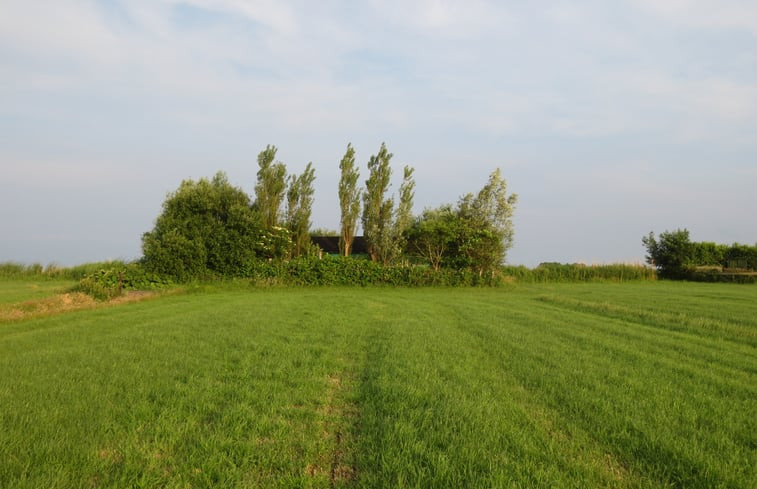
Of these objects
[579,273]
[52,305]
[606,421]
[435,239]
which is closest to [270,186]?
[435,239]

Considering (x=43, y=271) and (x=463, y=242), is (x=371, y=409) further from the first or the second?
(x=43, y=271)

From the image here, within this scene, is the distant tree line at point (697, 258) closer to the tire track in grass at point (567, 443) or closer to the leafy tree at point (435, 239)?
the leafy tree at point (435, 239)

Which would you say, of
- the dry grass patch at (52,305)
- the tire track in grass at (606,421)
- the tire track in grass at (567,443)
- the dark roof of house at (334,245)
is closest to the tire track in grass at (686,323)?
the tire track in grass at (606,421)

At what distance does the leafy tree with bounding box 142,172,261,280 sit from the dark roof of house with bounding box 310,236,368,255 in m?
9.73

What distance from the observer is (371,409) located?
15.1ft

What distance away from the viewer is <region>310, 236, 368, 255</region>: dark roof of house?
33.4 m

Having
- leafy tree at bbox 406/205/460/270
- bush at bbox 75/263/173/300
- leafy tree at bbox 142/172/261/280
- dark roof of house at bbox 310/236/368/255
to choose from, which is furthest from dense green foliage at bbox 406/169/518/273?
bush at bbox 75/263/173/300

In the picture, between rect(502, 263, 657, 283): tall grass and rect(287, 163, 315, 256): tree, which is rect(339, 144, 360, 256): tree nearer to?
rect(287, 163, 315, 256): tree

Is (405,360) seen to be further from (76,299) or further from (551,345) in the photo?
(76,299)

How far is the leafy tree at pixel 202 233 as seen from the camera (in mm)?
21984

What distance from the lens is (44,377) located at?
5477mm

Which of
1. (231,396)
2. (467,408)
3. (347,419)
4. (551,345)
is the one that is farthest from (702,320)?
(231,396)

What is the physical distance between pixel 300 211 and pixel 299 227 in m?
1.19

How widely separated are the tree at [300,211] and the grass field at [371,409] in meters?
21.6
